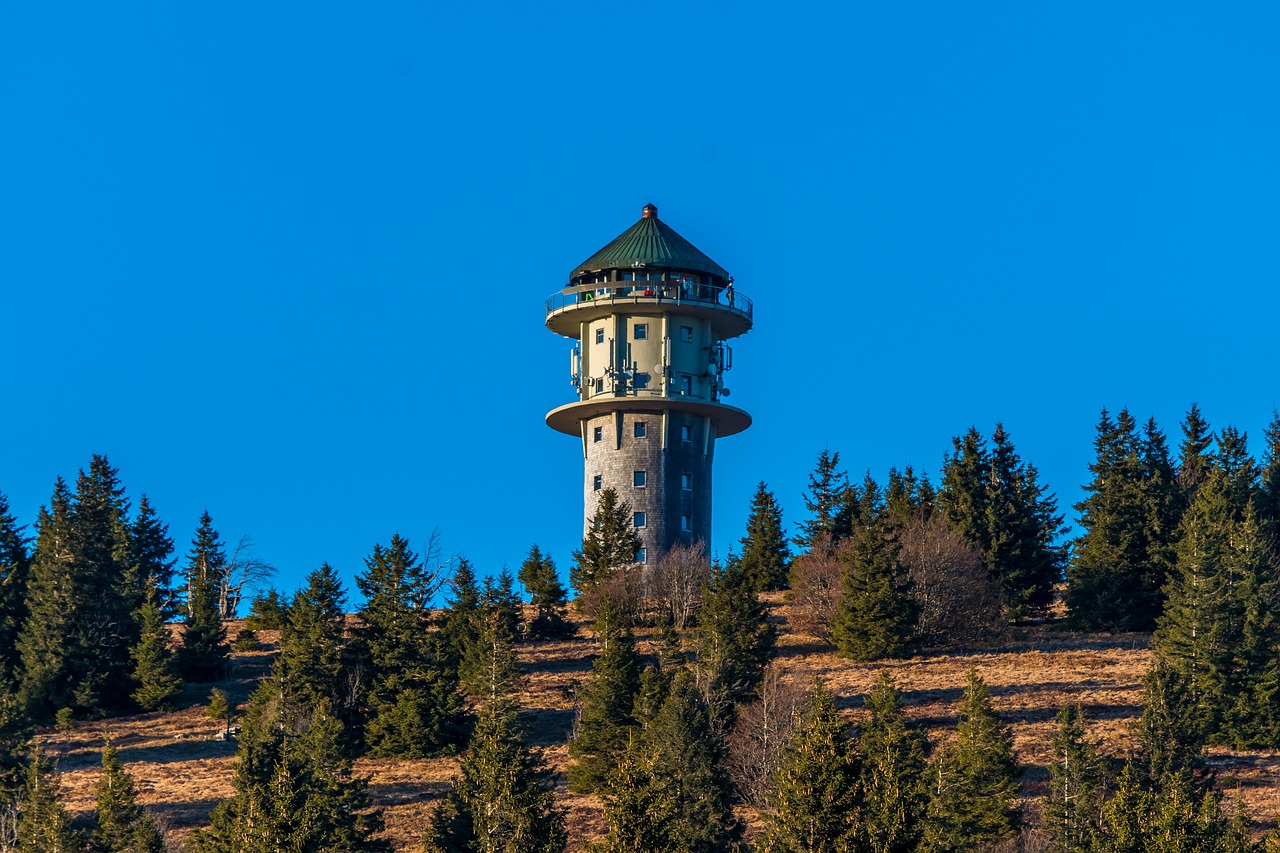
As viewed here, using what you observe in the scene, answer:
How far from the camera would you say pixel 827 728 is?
49188mm

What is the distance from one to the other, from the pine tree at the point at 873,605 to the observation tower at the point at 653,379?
17738 mm

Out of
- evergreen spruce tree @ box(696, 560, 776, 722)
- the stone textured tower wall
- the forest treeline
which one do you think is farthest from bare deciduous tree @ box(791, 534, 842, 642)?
the stone textured tower wall

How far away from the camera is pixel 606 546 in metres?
93.6

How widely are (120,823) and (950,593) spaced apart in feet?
125

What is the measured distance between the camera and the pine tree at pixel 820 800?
47.3 meters

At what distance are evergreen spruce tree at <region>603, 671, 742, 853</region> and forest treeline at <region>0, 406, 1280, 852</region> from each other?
9 cm

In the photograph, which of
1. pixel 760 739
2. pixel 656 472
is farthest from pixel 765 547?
pixel 760 739

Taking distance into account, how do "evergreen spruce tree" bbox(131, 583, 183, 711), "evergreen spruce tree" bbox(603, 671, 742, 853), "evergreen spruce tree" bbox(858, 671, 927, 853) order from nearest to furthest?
"evergreen spruce tree" bbox(603, 671, 742, 853) → "evergreen spruce tree" bbox(858, 671, 927, 853) → "evergreen spruce tree" bbox(131, 583, 183, 711)

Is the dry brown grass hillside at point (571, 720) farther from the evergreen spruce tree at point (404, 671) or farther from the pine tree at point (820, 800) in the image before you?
the pine tree at point (820, 800)

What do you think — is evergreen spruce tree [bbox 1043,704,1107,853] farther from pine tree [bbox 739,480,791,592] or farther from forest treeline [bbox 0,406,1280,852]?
pine tree [bbox 739,480,791,592]

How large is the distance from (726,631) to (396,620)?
12.6 metres

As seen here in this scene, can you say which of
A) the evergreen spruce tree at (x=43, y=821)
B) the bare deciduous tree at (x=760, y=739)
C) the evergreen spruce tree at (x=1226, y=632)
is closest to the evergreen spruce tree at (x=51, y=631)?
the evergreen spruce tree at (x=43, y=821)

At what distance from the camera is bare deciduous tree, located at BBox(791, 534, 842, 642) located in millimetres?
83500

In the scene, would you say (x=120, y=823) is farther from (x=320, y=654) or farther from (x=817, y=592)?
(x=817, y=592)
